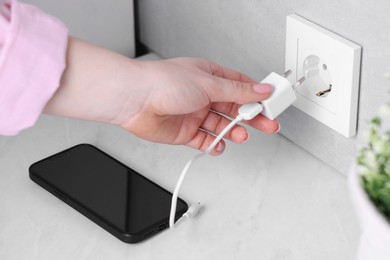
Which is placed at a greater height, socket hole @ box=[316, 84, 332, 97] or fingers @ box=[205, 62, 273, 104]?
fingers @ box=[205, 62, 273, 104]

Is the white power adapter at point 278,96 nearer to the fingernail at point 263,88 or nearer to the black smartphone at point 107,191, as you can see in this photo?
the fingernail at point 263,88

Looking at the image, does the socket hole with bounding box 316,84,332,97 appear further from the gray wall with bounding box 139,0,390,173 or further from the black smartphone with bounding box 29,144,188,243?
the black smartphone with bounding box 29,144,188,243

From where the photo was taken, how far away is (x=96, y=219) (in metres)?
0.88

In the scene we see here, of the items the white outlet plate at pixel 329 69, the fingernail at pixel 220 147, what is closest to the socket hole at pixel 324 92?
the white outlet plate at pixel 329 69

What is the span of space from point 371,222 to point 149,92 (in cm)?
36

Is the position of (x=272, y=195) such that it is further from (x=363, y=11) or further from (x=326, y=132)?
(x=363, y=11)

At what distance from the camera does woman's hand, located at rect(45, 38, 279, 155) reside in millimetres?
781

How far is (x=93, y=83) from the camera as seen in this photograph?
0.79m

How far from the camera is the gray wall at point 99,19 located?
1.12 metres

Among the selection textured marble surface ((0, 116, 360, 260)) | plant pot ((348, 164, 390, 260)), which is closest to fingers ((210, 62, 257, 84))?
textured marble surface ((0, 116, 360, 260))

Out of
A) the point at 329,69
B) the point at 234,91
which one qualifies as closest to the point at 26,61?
the point at 234,91

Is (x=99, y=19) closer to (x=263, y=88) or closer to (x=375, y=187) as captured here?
(x=263, y=88)

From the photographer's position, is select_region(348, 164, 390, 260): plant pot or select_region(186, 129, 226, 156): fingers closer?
select_region(348, 164, 390, 260): plant pot

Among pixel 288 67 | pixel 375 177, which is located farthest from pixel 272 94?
pixel 375 177
